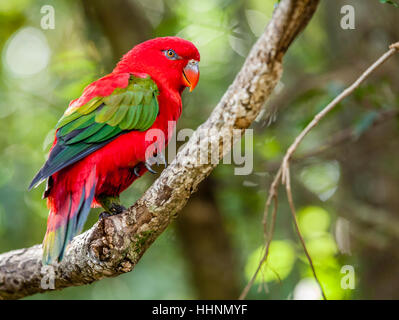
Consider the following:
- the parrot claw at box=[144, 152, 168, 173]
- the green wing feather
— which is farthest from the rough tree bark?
the green wing feather

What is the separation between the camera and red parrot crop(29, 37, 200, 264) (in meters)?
2.48

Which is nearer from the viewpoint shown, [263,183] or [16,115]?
[263,183]

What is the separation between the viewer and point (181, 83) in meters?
3.18

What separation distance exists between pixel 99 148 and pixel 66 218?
424 mm

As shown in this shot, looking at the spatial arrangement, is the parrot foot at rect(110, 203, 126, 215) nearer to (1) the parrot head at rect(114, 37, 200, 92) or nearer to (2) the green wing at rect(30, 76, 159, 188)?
(2) the green wing at rect(30, 76, 159, 188)

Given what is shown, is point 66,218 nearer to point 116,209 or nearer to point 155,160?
point 116,209

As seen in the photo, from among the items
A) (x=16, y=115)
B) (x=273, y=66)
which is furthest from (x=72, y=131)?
(x=16, y=115)

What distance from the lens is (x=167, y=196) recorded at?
7.30ft

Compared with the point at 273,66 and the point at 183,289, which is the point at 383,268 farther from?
the point at 273,66

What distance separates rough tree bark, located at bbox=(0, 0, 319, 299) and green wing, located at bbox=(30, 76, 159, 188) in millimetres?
443

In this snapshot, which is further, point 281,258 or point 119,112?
point 281,258

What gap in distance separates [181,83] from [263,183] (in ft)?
6.04

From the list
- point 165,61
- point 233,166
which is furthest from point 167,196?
point 233,166

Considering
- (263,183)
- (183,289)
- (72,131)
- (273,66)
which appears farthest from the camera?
(183,289)
